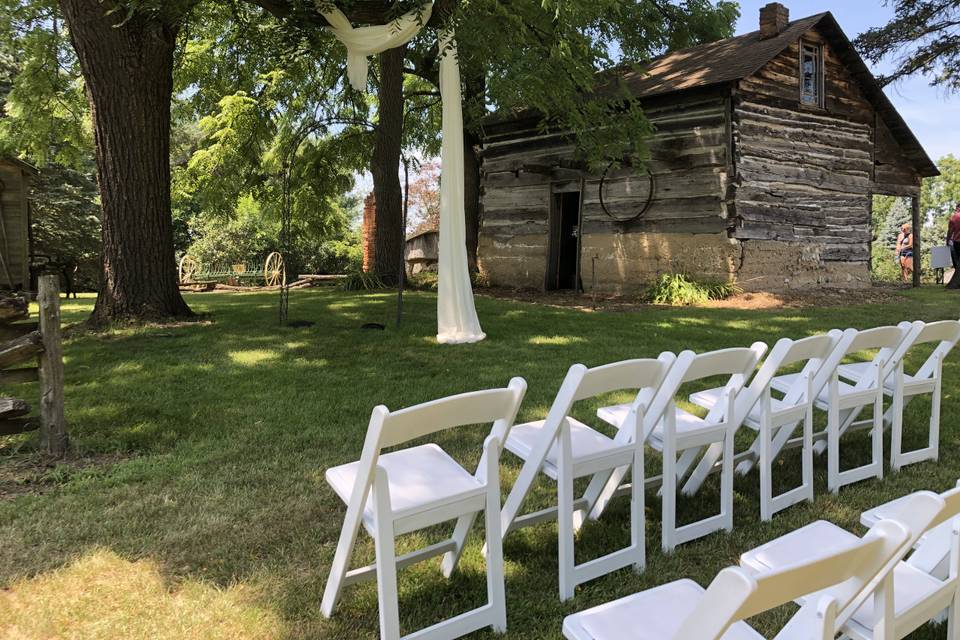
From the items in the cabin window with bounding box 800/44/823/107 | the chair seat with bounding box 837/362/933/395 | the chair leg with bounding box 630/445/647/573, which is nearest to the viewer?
the chair leg with bounding box 630/445/647/573

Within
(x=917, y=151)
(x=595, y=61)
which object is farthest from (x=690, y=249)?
(x=917, y=151)

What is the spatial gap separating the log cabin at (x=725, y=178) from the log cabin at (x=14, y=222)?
31.2ft

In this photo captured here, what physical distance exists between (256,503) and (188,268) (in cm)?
1934

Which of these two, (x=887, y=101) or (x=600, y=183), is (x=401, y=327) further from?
(x=887, y=101)

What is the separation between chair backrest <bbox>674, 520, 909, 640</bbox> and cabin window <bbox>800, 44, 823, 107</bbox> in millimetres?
14402

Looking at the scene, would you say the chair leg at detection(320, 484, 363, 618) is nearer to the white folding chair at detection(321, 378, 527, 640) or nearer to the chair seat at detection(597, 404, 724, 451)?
the white folding chair at detection(321, 378, 527, 640)

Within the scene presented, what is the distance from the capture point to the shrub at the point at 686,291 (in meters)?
11.8

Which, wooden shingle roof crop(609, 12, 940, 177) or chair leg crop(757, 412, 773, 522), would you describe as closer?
chair leg crop(757, 412, 773, 522)

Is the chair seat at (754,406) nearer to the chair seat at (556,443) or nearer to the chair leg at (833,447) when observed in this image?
the chair leg at (833,447)

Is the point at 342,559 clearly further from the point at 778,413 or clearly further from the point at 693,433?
the point at 778,413

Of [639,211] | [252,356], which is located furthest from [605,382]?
[639,211]

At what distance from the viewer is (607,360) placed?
6.59 meters

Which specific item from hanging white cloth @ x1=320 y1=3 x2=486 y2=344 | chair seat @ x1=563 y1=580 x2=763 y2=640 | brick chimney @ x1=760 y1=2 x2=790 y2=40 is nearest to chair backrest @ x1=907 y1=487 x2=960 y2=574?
chair seat @ x1=563 y1=580 x2=763 y2=640

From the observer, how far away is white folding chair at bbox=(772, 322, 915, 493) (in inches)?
128
